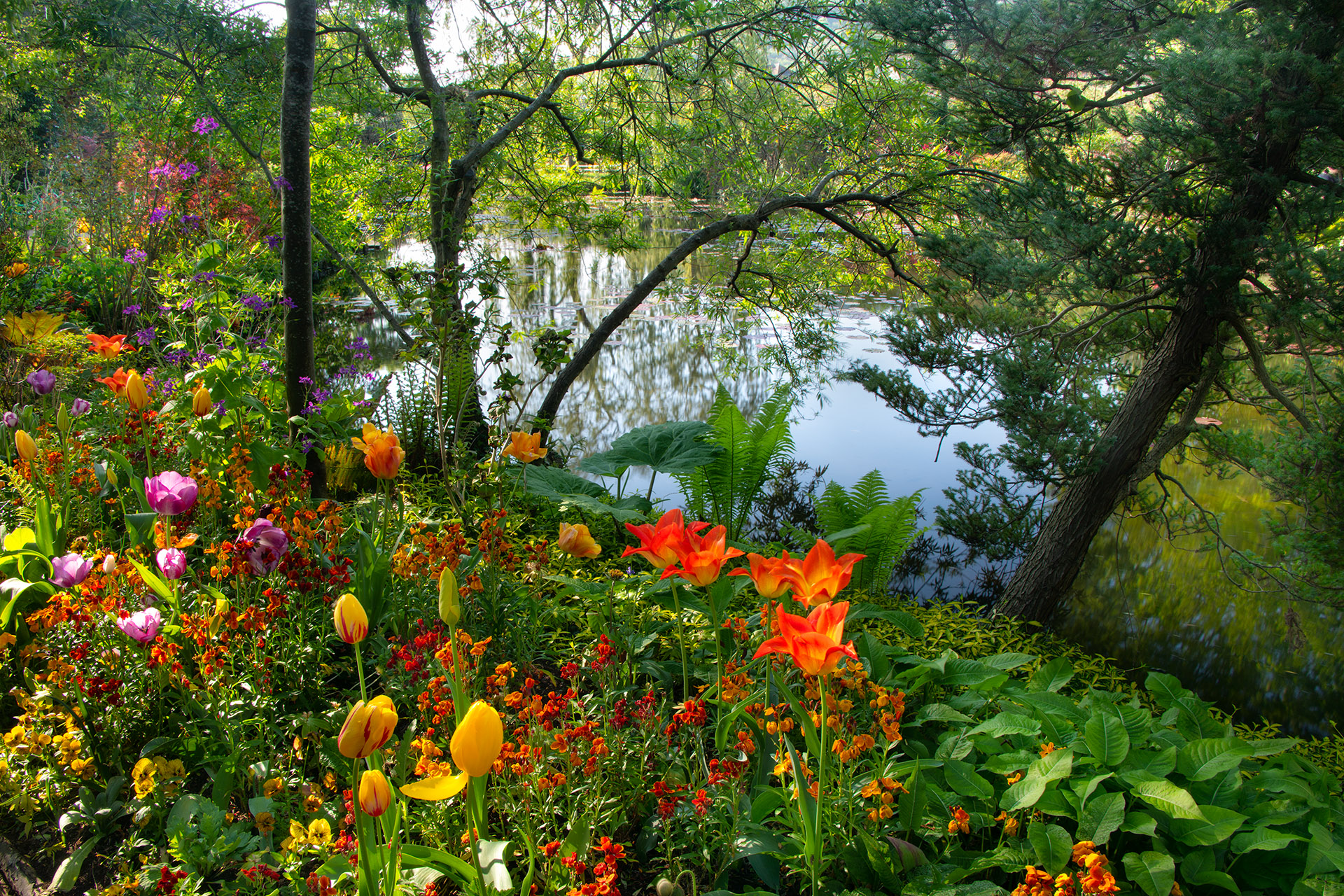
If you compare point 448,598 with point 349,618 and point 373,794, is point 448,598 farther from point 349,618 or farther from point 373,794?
point 373,794

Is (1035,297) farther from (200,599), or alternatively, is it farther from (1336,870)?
(200,599)

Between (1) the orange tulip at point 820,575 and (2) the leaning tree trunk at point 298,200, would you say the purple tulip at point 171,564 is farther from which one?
(2) the leaning tree trunk at point 298,200

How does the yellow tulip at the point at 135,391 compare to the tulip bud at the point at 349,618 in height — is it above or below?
above

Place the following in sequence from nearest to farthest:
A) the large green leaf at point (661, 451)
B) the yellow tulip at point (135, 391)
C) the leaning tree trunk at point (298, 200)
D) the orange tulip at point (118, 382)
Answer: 1. the yellow tulip at point (135, 391)
2. the orange tulip at point (118, 382)
3. the leaning tree trunk at point (298, 200)
4. the large green leaf at point (661, 451)

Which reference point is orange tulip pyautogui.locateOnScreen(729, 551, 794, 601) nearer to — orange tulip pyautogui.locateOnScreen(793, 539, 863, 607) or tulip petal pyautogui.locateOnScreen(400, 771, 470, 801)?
orange tulip pyautogui.locateOnScreen(793, 539, 863, 607)

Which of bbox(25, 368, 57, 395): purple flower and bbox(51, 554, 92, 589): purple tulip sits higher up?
bbox(25, 368, 57, 395): purple flower

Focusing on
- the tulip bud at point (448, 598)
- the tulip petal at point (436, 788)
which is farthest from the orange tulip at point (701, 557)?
the tulip petal at point (436, 788)

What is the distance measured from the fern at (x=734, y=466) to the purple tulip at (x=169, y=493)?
2319 millimetres

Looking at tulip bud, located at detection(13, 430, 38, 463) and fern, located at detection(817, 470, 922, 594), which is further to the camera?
fern, located at detection(817, 470, 922, 594)

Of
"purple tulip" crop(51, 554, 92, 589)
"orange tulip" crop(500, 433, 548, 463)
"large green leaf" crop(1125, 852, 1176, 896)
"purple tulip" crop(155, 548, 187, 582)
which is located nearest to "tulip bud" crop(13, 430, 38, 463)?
"purple tulip" crop(51, 554, 92, 589)

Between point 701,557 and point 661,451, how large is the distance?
2075 mm

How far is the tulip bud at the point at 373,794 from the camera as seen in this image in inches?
28.7

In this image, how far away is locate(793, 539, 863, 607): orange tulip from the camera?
102 centimetres

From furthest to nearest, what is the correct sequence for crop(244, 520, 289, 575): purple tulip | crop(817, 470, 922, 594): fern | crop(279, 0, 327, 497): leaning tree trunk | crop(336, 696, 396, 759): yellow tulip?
1. crop(817, 470, 922, 594): fern
2. crop(279, 0, 327, 497): leaning tree trunk
3. crop(244, 520, 289, 575): purple tulip
4. crop(336, 696, 396, 759): yellow tulip
